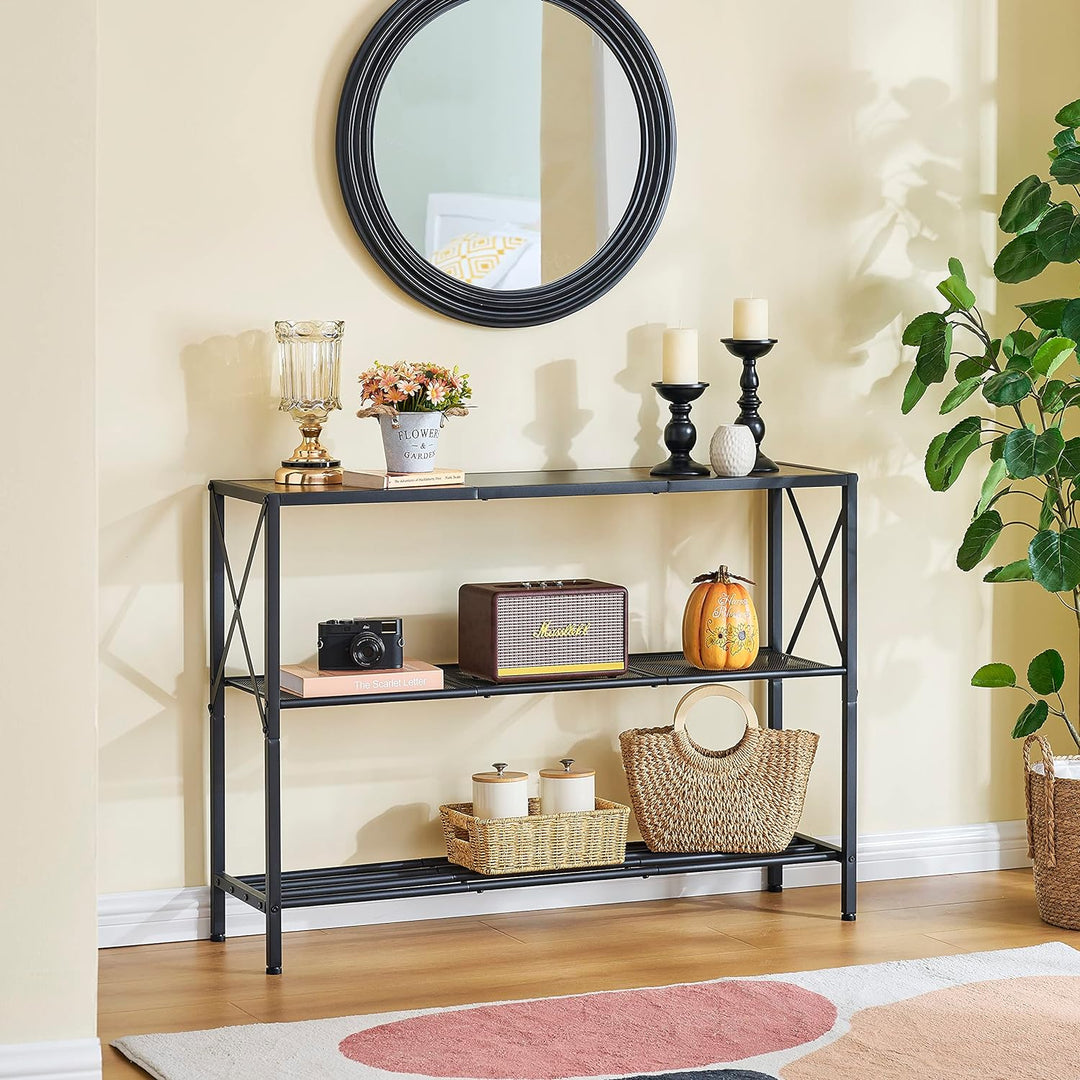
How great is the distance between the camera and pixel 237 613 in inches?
134

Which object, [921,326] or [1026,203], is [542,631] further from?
[1026,203]

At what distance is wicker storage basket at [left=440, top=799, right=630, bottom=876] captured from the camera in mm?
3447

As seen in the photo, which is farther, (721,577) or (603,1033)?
(721,577)

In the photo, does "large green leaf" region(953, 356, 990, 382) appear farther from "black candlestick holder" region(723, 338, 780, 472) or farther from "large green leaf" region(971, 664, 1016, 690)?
"large green leaf" region(971, 664, 1016, 690)

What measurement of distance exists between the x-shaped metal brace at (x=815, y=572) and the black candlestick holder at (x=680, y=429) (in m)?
0.28

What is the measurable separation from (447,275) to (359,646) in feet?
2.73

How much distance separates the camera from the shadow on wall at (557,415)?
12.3 ft

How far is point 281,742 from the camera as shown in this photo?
3.60m

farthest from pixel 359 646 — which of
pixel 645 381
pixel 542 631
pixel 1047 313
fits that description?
pixel 1047 313

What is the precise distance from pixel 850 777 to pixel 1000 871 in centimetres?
70

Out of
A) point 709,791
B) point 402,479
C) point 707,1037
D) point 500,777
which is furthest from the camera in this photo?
point 709,791

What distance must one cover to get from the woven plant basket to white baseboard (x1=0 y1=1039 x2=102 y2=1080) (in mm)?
2061

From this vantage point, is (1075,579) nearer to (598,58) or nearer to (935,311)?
→ (935,311)

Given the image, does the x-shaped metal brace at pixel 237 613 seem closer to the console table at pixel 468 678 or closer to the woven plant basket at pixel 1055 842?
the console table at pixel 468 678
